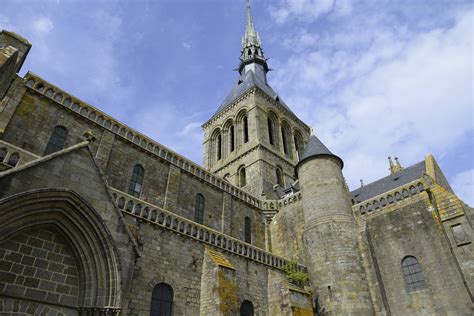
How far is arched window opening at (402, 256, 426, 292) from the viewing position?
538 inches

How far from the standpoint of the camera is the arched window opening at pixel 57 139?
43.5ft

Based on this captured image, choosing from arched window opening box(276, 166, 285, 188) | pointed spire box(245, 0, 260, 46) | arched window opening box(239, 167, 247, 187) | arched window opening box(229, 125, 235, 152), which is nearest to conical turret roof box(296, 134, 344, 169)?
arched window opening box(276, 166, 285, 188)

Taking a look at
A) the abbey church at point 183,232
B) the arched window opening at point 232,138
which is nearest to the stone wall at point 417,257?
the abbey church at point 183,232

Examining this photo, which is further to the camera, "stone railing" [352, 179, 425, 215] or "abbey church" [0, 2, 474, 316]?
"stone railing" [352, 179, 425, 215]

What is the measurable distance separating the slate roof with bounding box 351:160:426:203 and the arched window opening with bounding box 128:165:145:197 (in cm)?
1271

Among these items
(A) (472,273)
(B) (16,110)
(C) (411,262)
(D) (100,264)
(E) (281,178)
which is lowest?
(D) (100,264)

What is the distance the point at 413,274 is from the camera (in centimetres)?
1399

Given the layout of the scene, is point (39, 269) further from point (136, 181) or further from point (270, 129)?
point (270, 129)

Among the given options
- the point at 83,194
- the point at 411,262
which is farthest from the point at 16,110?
the point at 411,262

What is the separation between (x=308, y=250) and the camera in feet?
54.2

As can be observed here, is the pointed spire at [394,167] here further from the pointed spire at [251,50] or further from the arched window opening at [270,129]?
the pointed spire at [251,50]

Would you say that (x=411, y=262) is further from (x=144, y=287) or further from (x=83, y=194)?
(x=83, y=194)

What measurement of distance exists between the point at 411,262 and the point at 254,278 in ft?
23.0

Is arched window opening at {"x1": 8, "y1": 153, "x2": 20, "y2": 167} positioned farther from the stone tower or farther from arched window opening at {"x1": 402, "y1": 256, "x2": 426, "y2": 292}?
the stone tower
